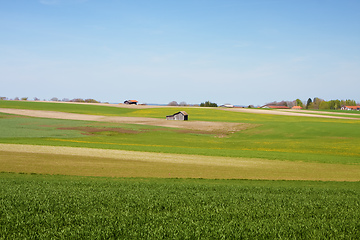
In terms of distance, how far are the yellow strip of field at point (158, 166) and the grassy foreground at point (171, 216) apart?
7.84m

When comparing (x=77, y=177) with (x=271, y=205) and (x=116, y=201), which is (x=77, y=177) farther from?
(x=271, y=205)

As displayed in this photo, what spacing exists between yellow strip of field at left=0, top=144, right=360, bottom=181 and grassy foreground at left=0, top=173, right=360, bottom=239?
25.7 ft

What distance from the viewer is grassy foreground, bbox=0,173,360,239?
318 inches

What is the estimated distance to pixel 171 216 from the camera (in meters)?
9.53

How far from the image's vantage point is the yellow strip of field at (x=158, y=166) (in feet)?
68.0

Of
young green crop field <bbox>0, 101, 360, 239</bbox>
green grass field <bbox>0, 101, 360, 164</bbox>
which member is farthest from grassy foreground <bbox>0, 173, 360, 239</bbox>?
green grass field <bbox>0, 101, 360, 164</bbox>

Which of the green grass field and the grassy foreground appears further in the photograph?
the green grass field

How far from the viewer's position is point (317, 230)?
27.7 ft

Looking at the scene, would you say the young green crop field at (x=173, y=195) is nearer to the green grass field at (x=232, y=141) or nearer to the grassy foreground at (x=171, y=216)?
the grassy foreground at (x=171, y=216)

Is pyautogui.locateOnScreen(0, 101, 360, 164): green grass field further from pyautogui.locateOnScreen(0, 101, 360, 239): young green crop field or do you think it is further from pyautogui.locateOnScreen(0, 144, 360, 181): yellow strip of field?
pyautogui.locateOnScreen(0, 144, 360, 181): yellow strip of field

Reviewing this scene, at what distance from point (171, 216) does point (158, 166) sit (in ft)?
46.2

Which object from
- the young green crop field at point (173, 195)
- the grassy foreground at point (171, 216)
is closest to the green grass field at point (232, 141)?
the young green crop field at point (173, 195)

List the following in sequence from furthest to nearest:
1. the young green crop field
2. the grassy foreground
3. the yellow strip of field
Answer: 1. the yellow strip of field
2. the young green crop field
3. the grassy foreground

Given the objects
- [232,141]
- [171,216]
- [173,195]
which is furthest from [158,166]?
[232,141]
